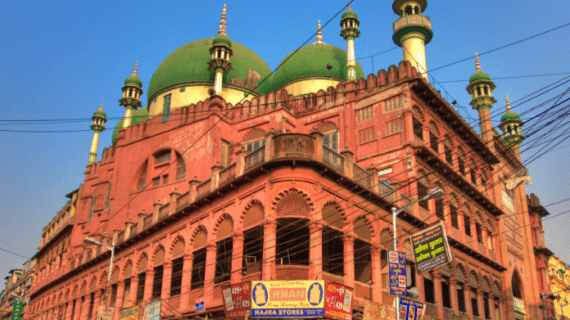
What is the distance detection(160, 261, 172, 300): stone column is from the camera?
27680 millimetres

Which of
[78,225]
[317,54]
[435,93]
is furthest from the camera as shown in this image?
[78,225]

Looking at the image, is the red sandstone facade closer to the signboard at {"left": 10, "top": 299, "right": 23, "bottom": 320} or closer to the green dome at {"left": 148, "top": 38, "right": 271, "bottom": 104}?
the signboard at {"left": 10, "top": 299, "right": 23, "bottom": 320}

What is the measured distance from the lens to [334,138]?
33.3 m

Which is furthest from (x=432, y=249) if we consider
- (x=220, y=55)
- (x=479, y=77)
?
(x=479, y=77)

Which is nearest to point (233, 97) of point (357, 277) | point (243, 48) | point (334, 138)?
point (243, 48)

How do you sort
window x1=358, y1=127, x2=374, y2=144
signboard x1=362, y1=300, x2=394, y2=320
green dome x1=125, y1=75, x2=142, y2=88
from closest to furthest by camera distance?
1. signboard x1=362, y1=300, x2=394, y2=320
2. window x1=358, y1=127, x2=374, y2=144
3. green dome x1=125, y1=75, x2=142, y2=88

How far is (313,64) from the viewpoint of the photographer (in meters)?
41.0

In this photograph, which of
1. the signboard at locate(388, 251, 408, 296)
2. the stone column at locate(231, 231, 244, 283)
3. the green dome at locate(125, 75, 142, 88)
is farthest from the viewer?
the green dome at locate(125, 75, 142, 88)

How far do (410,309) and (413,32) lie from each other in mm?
23496

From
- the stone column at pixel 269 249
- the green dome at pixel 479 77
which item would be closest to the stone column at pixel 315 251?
the stone column at pixel 269 249

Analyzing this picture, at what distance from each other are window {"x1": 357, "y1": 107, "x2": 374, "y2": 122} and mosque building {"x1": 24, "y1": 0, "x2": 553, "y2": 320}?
8 centimetres

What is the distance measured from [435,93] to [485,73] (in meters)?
14.5

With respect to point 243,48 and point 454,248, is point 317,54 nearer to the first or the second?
point 243,48

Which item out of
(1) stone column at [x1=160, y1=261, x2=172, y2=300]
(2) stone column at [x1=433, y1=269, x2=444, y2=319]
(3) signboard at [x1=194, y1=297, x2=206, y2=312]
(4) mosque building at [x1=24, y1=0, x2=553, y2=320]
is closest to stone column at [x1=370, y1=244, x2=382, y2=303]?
(4) mosque building at [x1=24, y1=0, x2=553, y2=320]
